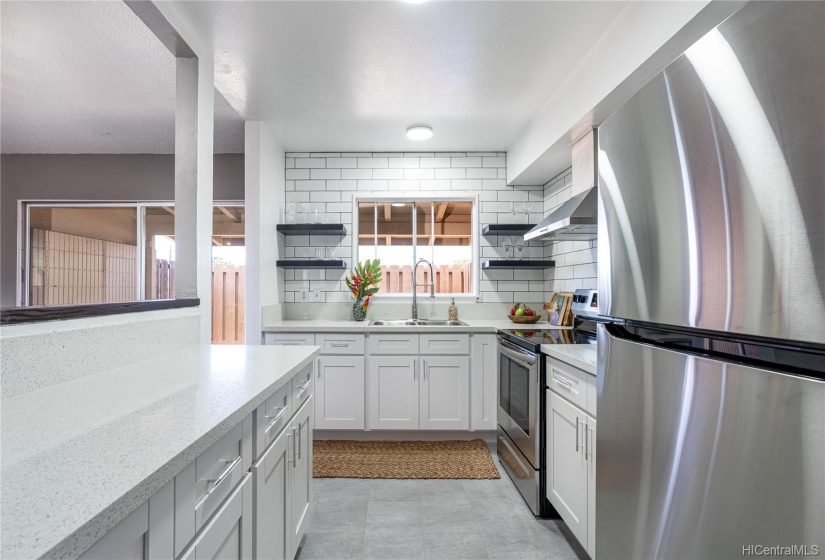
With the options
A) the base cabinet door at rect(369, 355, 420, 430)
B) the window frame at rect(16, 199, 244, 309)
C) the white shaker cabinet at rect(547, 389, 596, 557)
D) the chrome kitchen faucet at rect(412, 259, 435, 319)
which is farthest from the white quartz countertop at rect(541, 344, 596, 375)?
the window frame at rect(16, 199, 244, 309)

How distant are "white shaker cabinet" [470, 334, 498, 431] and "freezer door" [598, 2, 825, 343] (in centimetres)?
234

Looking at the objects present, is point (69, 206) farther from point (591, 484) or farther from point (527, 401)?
point (591, 484)

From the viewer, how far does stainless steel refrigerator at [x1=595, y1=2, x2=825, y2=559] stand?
1.66 ft

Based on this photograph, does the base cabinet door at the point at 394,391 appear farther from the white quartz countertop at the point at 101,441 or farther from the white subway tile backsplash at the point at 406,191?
the white quartz countertop at the point at 101,441

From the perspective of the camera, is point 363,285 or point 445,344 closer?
point 445,344

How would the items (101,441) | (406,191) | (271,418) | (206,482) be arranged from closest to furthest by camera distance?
(101,441) < (206,482) < (271,418) < (406,191)

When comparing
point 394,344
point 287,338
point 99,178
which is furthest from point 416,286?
point 99,178

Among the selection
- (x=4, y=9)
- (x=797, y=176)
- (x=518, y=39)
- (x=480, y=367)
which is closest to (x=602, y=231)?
(x=797, y=176)

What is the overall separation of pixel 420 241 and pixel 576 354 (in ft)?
7.66

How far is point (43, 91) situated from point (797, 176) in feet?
12.8

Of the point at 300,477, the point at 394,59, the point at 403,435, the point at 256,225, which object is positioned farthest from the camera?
the point at 403,435

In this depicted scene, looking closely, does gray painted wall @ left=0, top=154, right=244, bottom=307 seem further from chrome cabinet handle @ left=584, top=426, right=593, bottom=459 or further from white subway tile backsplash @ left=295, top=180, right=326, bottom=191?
chrome cabinet handle @ left=584, top=426, right=593, bottom=459

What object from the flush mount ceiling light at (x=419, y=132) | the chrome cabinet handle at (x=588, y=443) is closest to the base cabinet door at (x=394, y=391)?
the chrome cabinet handle at (x=588, y=443)

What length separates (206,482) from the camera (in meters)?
0.84
